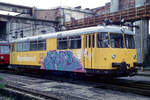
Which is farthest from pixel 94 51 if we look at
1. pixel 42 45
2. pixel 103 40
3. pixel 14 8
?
pixel 14 8

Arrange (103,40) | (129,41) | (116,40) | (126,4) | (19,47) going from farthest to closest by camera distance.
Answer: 1. (126,4)
2. (19,47)
3. (129,41)
4. (116,40)
5. (103,40)

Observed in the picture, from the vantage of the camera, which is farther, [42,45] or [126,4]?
[126,4]

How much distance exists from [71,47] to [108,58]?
110 inches

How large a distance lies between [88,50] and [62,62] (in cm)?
260

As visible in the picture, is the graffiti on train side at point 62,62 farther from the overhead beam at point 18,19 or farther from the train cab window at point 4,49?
the overhead beam at point 18,19

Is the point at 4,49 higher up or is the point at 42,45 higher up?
the point at 42,45

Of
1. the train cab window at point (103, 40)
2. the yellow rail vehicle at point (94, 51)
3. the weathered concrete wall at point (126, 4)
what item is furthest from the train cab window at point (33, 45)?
the weathered concrete wall at point (126, 4)

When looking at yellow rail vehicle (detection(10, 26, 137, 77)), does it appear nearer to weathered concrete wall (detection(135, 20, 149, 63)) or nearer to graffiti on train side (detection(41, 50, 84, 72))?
graffiti on train side (detection(41, 50, 84, 72))

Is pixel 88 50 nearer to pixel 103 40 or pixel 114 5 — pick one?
pixel 103 40

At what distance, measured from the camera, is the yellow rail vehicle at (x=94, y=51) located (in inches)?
438

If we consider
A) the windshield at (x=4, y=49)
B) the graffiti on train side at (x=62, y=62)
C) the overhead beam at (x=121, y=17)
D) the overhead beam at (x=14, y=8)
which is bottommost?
the graffiti on train side at (x=62, y=62)

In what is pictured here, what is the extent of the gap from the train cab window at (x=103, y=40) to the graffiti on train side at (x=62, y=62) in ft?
5.97

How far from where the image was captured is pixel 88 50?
11.8m

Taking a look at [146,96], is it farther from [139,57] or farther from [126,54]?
[139,57]
